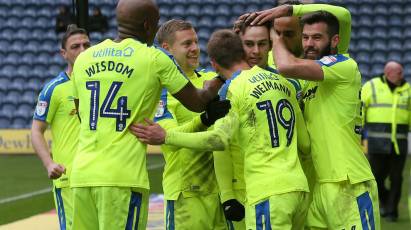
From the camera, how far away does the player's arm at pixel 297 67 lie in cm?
548

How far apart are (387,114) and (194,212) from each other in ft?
22.7

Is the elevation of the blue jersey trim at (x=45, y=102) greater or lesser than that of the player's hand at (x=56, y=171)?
greater

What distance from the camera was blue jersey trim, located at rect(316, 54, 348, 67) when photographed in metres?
5.63

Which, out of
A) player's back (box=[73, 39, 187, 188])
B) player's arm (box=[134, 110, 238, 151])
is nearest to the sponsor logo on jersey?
player's back (box=[73, 39, 187, 188])

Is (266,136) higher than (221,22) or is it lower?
lower

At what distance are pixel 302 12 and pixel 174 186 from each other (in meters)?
1.63

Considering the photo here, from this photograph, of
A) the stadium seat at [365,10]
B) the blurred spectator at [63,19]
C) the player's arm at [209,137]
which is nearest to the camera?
the player's arm at [209,137]

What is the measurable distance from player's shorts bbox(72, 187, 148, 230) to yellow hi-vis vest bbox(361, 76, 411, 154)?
25.8 feet

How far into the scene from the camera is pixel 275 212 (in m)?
5.41

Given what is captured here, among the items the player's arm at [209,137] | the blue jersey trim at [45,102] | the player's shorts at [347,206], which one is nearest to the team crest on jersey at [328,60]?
the player's arm at [209,137]

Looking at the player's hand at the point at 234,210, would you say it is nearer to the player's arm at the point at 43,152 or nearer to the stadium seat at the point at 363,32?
the player's arm at the point at 43,152

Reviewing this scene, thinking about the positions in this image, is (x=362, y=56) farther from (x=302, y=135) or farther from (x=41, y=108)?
(x=302, y=135)

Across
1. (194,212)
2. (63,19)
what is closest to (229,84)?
(194,212)

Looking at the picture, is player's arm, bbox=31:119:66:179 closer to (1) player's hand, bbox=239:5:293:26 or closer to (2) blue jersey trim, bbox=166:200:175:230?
(2) blue jersey trim, bbox=166:200:175:230
